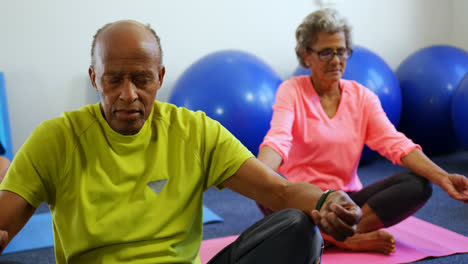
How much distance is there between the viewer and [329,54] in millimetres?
2020

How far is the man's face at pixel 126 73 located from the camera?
1043mm

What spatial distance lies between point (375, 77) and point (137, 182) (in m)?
2.96

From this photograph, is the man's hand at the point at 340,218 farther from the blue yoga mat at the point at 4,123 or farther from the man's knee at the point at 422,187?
the blue yoga mat at the point at 4,123

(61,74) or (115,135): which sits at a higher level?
(115,135)

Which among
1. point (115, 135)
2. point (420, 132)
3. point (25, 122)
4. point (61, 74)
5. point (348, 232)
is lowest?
point (420, 132)

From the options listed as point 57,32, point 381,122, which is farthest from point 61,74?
point 381,122

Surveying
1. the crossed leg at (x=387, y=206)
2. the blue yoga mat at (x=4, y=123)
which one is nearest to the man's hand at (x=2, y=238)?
the crossed leg at (x=387, y=206)

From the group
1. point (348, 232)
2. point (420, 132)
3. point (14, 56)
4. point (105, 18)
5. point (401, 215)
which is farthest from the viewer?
point (420, 132)

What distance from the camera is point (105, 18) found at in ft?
11.9

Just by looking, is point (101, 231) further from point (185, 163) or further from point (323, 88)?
point (323, 88)

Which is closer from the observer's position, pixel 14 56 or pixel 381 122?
pixel 381 122

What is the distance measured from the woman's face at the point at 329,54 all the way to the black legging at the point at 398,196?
1.62 feet

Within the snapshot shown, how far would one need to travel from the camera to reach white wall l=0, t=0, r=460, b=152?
3.41 meters

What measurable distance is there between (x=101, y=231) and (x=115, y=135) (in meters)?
0.22
